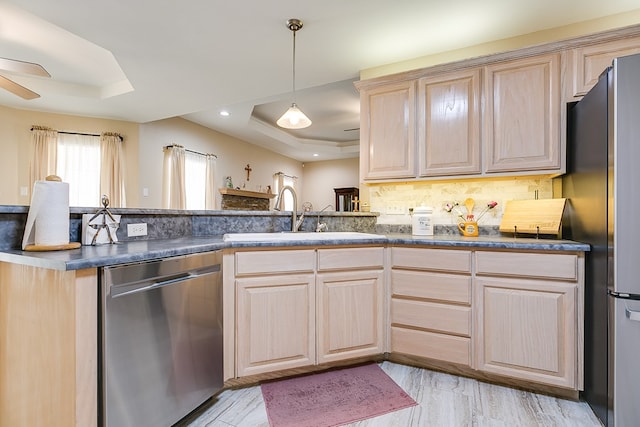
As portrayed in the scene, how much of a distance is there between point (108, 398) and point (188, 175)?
473 centimetres

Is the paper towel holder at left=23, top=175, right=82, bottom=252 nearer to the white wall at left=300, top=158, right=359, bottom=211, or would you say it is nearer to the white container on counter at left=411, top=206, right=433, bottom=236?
the white container on counter at left=411, top=206, right=433, bottom=236

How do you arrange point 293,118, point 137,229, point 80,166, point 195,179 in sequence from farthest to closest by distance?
point 195,179
point 80,166
point 293,118
point 137,229

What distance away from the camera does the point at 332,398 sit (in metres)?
1.74

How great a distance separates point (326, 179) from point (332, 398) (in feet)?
24.1

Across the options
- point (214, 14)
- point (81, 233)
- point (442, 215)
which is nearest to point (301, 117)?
point (214, 14)

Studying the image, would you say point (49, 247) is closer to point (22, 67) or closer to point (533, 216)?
point (22, 67)

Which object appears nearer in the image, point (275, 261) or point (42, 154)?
point (275, 261)

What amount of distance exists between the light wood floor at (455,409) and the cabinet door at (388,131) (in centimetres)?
147

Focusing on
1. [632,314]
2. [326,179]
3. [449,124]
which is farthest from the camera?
[326,179]

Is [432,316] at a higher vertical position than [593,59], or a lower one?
lower

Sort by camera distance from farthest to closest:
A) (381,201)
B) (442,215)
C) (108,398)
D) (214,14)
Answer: (381,201) → (442,215) → (214,14) → (108,398)

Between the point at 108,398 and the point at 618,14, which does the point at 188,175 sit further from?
the point at 618,14

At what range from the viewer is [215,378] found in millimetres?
1653

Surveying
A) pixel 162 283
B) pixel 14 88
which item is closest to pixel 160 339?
pixel 162 283
